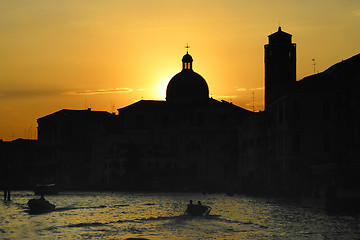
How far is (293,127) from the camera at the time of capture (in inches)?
3319

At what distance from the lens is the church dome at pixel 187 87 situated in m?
132

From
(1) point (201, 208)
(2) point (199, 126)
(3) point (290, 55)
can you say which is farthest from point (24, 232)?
(2) point (199, 126)

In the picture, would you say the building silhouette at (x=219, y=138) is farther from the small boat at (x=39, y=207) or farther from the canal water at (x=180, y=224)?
the small boat at (x=39, y=207)

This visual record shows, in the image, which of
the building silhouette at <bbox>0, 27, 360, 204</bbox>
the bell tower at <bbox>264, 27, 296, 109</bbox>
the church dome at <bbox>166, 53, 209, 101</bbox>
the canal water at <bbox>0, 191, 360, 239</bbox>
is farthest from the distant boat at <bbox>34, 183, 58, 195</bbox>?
the canal water at <bbox>0, 191, 360, 239</bbox>

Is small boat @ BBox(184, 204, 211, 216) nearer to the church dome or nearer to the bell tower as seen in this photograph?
→ the bell tower

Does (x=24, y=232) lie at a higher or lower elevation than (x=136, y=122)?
lower

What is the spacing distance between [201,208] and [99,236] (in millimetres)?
15171

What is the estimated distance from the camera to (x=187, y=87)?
132m

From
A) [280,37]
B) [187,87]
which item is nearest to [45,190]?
[187,87]

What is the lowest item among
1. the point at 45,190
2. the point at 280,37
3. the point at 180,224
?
the point at 180,224

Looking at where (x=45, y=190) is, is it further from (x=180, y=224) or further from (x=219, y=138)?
(x=180, y=224)

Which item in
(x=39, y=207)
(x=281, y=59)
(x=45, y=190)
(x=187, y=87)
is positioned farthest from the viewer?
(x=187, y=87)

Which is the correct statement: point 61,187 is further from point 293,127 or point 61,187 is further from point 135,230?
point 135,230

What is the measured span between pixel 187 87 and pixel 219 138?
13.4 metres
